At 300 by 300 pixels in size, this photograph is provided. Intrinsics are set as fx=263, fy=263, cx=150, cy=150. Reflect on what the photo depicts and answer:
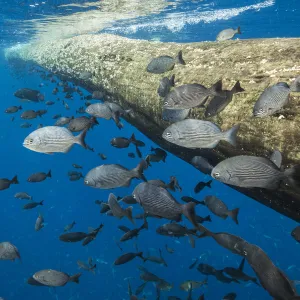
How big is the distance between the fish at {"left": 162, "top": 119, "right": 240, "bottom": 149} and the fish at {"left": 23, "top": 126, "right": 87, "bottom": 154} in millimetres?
1590

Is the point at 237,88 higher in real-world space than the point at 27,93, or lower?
higher

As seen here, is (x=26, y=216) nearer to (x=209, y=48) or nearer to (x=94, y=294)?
(x=94, y=294)

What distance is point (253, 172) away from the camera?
2.56 meters

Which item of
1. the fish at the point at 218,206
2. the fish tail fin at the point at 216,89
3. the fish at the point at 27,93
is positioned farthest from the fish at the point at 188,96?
the fish at the point at 27,93

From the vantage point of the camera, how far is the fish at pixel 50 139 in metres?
3.85

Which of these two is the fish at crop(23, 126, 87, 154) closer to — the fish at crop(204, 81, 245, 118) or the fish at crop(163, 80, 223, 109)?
the fish at crop(163, 80, 223, 109)

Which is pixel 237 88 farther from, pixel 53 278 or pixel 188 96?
pixel 53 278

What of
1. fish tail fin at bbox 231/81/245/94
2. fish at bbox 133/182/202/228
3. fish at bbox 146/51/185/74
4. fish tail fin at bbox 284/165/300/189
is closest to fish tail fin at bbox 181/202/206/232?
fish at bbox 133/182/202/228

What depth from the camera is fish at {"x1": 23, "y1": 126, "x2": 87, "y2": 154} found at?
3846mm

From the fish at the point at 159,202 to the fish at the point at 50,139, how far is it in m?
1.34

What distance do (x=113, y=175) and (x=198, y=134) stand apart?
4.84 feet

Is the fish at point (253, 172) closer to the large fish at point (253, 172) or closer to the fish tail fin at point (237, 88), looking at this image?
the large fish at point (253, 172)

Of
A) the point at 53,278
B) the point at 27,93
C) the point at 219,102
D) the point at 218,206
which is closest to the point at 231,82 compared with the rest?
the point at 219,102

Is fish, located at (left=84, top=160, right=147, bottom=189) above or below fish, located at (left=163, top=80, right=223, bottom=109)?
below
